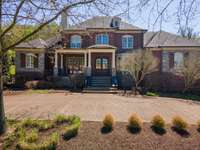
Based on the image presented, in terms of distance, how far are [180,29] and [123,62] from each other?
1887 cm

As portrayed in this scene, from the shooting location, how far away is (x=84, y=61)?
103 ft

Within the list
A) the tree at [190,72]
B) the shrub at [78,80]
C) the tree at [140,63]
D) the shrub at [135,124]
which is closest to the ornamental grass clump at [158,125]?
the shrub at [135,124]

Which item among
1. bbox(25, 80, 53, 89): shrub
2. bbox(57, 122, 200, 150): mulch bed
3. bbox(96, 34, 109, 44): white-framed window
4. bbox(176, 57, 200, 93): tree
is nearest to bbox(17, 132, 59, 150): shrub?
bbox(57, 122, 200, 150): mulch bed

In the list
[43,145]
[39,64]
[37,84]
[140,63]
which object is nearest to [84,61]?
[39,64]

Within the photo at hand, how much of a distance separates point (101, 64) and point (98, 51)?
9.87 ft

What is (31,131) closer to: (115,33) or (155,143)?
(155,143)

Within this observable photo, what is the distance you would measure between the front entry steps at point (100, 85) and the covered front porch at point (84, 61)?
1.24m

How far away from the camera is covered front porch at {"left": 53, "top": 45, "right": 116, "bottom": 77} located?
29.6 meters

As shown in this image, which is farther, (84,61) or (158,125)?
(84,61)

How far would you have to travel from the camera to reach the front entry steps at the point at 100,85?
2467 cm

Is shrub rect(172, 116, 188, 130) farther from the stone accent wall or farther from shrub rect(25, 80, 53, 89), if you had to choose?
the stone accent wall

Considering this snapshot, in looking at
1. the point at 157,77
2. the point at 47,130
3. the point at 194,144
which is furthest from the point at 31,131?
the point at 157,77

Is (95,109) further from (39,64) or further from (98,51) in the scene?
(39,64)

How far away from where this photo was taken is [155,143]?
7.41 m
